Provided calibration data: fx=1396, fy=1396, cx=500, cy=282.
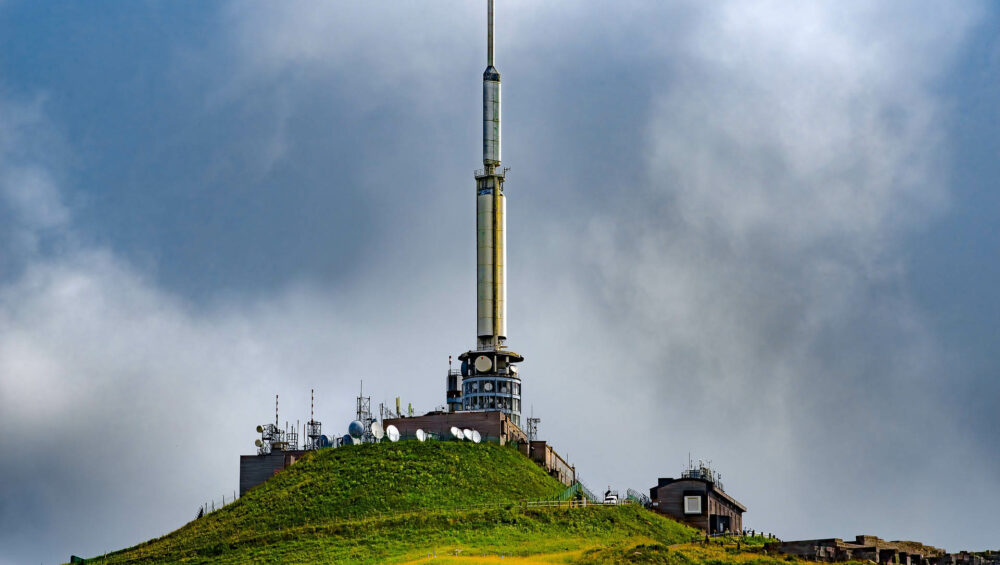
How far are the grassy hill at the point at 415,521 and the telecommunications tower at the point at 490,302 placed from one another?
18434 mm

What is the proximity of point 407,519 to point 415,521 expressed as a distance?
1.11m

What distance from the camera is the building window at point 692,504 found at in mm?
136875

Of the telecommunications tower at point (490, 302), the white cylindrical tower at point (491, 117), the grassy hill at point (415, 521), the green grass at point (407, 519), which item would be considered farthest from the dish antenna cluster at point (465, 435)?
the white cylindrical tower at point (491, 117)

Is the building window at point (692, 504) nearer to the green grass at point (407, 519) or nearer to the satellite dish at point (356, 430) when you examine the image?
the green grass at point (407, 519)

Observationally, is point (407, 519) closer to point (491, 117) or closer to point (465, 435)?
point (465, 435)

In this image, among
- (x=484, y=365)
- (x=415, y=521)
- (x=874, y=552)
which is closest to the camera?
(x=874, y=552)

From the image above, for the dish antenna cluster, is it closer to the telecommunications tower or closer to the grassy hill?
the grassy hill

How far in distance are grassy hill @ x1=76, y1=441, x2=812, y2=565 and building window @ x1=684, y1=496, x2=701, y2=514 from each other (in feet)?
35.8

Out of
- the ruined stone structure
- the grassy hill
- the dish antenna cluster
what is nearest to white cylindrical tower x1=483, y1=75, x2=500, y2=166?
the dish antenna cluster

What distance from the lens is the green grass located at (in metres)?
102

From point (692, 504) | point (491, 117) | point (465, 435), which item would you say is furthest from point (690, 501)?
point (491, 117)

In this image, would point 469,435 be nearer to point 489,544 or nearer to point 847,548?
point 489,544

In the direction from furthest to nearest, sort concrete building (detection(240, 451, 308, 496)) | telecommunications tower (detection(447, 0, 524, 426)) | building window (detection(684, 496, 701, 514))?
telecommunications tower (detection(447, 0, 524, 426)) → building window (detection(684, 496, 701, 514)) → concrete building (detection(240, 451, 308, 496))

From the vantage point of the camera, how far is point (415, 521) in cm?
10912
